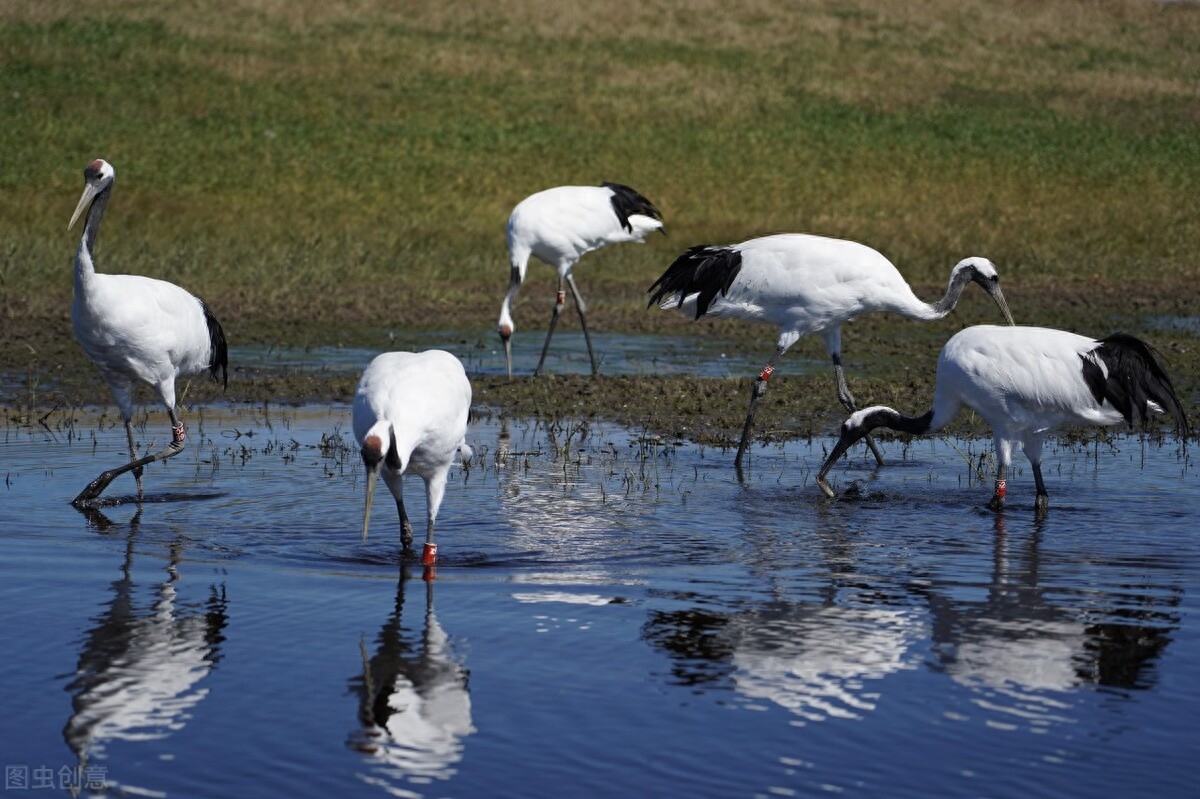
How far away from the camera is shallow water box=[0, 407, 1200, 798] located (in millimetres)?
5121

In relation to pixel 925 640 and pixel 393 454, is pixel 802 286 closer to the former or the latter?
pixel 393 454

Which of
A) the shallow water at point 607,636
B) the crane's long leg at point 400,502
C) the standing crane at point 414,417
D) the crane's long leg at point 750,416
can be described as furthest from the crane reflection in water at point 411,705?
the crane's long leg at point 750,416

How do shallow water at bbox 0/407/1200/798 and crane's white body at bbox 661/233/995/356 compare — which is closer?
shallow water at bbox 0/407/1200/798

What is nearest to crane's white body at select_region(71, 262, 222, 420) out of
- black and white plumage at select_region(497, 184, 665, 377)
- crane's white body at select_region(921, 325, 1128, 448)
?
crane's white body at select_region(921, 325, 1128, 448)

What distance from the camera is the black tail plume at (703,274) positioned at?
1169cm

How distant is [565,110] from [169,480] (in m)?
28.7

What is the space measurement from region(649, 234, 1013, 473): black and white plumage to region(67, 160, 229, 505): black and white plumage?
335cm

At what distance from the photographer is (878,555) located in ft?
26.3

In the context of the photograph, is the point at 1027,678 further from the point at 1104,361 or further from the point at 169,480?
the point at 169,480

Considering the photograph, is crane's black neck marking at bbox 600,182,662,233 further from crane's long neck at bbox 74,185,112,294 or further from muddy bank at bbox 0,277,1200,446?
crane's long neck at bbox 74,185,112,294

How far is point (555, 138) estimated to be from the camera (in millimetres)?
35812

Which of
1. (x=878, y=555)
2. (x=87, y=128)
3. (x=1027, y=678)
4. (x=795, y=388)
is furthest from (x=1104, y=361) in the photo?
(x=87, y=128)

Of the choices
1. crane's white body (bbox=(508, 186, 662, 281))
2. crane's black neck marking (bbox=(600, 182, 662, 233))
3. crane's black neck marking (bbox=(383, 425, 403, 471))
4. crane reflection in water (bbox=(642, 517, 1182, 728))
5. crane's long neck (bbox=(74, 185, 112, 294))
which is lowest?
crane reflection in water (bbox=(642, 517, 1182, 728))

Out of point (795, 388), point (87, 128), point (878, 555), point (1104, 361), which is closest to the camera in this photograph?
point (878, 555)
